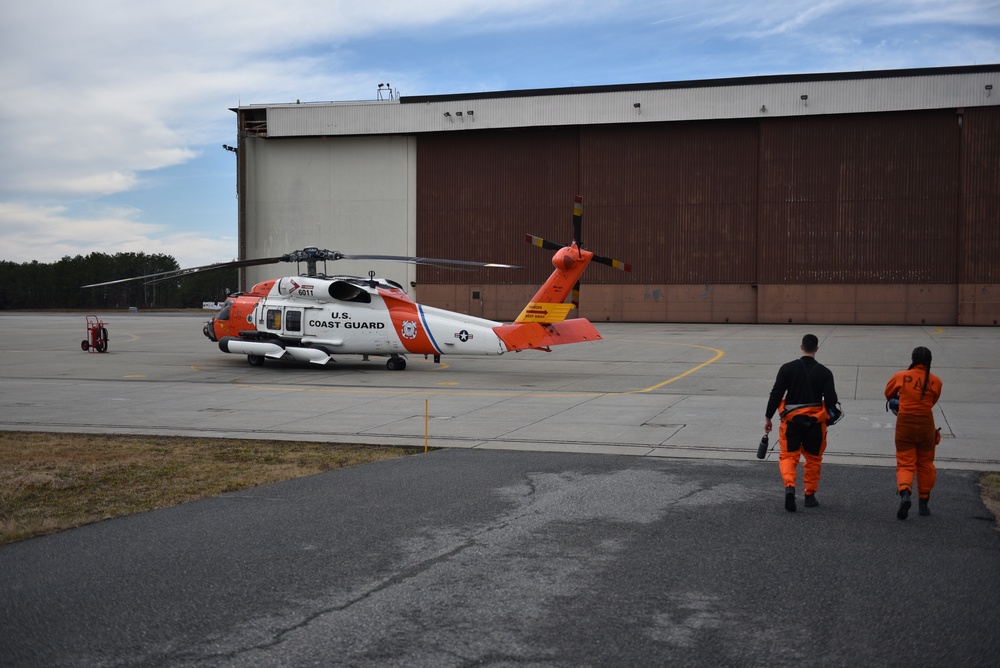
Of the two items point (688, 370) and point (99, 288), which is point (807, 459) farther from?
point (99, 288)

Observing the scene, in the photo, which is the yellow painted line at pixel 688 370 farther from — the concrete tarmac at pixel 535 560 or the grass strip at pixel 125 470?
the grass strip at pixel 125 470

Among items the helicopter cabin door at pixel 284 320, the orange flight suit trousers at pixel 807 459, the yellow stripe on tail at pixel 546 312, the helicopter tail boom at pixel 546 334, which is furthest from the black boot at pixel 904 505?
the helicopter cabin door at pixel 284 320

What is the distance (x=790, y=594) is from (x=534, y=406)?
12176mm

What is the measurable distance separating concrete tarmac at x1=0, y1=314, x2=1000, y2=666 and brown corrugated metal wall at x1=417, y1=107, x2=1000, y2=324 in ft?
136

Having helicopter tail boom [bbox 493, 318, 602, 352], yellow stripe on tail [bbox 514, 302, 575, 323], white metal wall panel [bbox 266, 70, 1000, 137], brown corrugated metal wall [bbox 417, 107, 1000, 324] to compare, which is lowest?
helicopter tail boom [bbox 493, 318, 602, 352]

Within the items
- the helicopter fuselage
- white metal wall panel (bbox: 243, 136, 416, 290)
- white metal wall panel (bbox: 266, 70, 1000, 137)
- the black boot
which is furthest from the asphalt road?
white metal wall panel (bbox: 243, 136, 416, 290)

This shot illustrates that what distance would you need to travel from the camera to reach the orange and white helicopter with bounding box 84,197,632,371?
24516mm

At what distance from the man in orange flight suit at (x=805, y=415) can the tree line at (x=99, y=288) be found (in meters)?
121

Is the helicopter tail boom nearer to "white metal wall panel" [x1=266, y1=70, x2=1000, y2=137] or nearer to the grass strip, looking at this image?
the grass strip

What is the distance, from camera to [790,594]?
6.57 meters

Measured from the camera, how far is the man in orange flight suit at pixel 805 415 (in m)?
9.22

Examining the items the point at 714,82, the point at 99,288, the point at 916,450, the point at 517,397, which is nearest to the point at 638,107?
the point at 714,82

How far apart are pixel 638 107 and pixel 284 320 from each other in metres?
37.0

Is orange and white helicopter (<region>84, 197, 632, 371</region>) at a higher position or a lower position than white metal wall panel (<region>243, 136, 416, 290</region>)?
lower
